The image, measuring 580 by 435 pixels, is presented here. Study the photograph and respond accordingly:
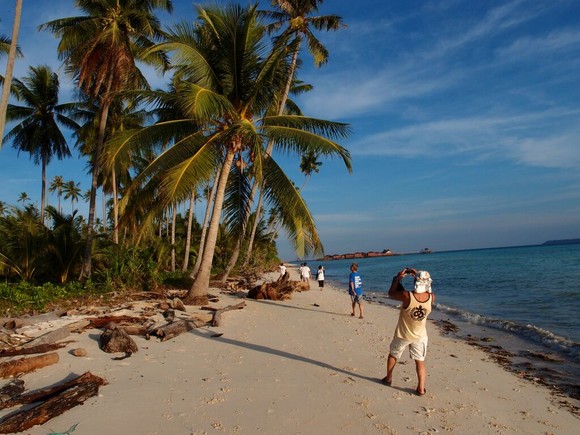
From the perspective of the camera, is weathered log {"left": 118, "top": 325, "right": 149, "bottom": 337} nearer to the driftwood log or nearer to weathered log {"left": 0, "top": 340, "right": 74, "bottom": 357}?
weathered log {"left": 0, "top": 340, "right": 74, "bottom": 357}

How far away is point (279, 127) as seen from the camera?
10766mm

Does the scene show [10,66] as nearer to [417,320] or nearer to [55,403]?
[55,403]

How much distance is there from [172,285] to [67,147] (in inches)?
550

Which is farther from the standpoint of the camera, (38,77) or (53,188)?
(53,188)

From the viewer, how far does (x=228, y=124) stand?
37.0 feet

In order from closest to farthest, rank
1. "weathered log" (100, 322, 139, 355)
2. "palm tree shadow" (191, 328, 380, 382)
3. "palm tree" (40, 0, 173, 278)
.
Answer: "palm tree shadow" (191, 328, 380, 382)
"weathered log" (100, 322, 139, 355)
"palm tree" (40, 0, 173, 278)

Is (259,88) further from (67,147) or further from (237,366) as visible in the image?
(67,147)

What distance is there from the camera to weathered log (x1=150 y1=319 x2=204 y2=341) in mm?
7059

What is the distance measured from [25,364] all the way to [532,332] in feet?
37.8

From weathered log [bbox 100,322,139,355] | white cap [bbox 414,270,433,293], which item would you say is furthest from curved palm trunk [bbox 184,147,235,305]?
white cap [bbox 414,270,433,293]

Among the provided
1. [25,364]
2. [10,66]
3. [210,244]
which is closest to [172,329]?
[25,364]

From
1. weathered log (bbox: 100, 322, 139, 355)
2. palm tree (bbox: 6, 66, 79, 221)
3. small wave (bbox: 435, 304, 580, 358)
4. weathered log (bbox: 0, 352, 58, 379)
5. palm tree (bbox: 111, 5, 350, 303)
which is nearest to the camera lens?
weathered log (bbox: 0, 352, 58, 379)

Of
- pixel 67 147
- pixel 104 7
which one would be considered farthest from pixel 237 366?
pixel 67 147

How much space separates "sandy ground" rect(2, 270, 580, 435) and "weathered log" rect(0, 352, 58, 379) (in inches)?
4.0
